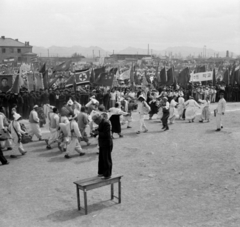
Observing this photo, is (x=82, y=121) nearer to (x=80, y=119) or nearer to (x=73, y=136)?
(x=80, y=119)

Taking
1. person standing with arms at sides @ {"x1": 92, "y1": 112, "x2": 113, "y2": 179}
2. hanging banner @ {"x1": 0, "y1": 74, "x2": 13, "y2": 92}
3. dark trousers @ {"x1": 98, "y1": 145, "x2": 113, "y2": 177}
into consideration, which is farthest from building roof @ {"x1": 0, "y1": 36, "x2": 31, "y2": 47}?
dark trousers @ {"x1": 98, "y1": 145, "x2": 113, "y2": 177}

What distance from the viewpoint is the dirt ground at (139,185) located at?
21.8 ft

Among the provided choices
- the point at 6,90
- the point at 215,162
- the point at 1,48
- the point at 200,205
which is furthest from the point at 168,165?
the point at 1,48

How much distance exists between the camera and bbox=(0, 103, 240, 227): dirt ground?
664 cm

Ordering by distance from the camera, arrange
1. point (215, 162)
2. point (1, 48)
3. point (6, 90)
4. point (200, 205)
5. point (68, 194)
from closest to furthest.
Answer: point (200, 205) < point (68, 194) < point (215, 162) < point (6, 90) < point (1, 48)

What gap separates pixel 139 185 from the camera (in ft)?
27.7

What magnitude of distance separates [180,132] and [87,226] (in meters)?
8.81

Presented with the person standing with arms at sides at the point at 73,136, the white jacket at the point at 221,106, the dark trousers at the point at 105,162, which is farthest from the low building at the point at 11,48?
the dark trousers at the point at 105,162

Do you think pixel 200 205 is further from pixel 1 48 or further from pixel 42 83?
pixel 1 48

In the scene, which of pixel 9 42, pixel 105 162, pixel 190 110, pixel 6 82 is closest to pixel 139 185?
pixel 105 162

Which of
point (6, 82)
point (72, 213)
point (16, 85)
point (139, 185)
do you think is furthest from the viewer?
point (6, 82)

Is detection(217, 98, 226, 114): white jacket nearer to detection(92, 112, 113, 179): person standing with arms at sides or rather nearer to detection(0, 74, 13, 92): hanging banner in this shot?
detection(92, 112, 113, 179): person standing with arms at sides

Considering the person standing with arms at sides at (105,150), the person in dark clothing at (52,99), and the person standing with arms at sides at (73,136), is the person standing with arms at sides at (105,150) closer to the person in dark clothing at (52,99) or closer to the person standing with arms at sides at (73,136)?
the person standing with arms at sides at (73,136)

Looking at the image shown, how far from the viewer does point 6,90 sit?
705 inches
